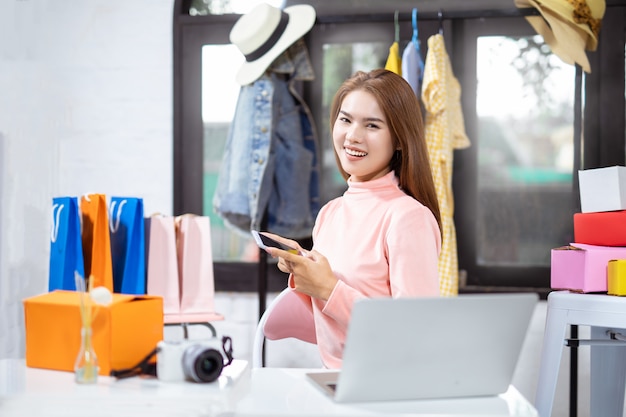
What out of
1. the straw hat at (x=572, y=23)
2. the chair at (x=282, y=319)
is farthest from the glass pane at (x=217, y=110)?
the chair at (x=282, y=319)

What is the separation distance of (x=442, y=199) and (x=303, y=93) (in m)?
0.81

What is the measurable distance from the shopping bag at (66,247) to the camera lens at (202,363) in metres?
0.45

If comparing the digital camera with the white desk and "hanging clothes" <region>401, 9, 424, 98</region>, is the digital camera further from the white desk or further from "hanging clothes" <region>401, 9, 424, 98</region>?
"hanging clothes" <region>401, 9, 424, 98</region>

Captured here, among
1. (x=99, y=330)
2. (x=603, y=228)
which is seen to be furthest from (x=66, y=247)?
(x=603, y=228)

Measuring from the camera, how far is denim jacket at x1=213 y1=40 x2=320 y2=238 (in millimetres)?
2920

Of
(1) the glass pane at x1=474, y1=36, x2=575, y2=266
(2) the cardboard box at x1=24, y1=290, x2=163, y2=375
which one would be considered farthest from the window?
(2) the cardboard box at x1=24, y1=290, x2=163, y2=375

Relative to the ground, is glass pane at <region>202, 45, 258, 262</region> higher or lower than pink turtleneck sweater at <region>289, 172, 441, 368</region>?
higher

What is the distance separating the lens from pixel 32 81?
2475 millimetres

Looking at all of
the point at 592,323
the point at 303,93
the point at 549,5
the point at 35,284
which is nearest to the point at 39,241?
the point at 35,284

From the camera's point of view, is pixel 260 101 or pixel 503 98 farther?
pixel 503 98

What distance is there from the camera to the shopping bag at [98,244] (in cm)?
153

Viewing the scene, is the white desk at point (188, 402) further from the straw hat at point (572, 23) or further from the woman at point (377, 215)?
the straw hat at point (572, 23)

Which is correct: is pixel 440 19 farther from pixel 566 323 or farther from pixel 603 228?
pixel 566 323

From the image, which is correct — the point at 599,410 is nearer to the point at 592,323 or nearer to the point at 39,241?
the point at 592,323
